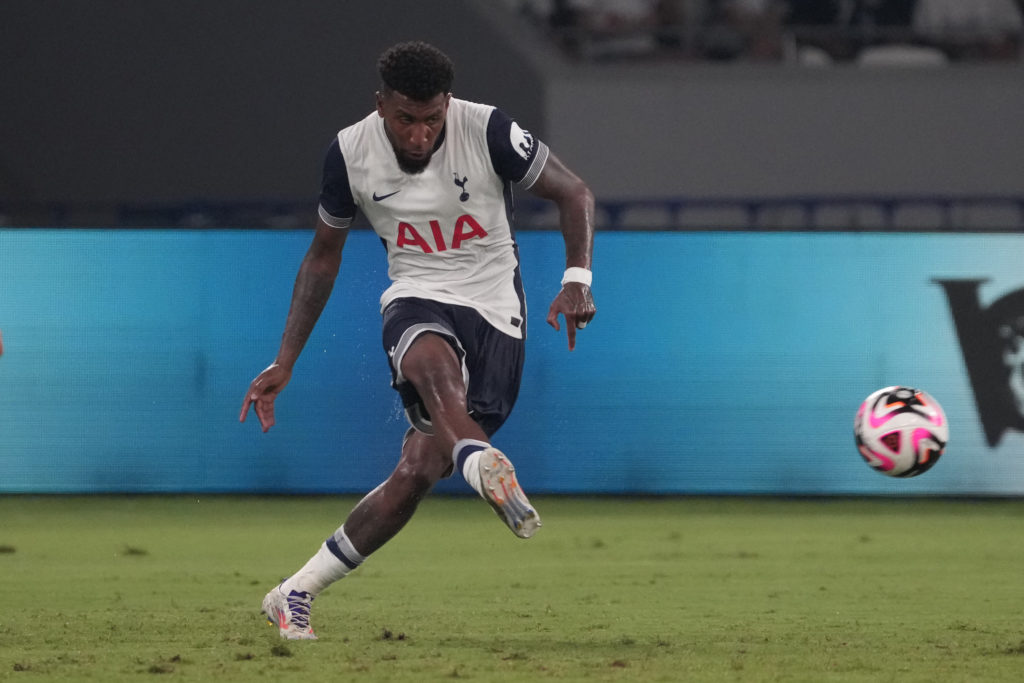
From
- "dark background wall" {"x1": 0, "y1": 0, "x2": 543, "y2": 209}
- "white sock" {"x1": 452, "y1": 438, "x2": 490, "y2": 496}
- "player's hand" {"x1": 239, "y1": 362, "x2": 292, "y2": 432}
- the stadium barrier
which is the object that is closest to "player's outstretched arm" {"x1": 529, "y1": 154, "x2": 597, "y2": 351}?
"white sock" {"x1": 452, "y1": 438, "x2": 490, "y2": 496}

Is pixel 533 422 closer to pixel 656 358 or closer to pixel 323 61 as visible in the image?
pixel 656 358

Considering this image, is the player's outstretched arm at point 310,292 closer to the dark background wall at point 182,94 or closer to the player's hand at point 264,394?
the player's hand at point 264,394

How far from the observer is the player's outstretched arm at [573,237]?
533cm

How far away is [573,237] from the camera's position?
5.66 m

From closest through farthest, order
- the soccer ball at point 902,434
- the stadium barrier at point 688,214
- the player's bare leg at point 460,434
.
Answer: the player's bare leg at point 460,434, the soccer ball at point 902,434, the stadium barrier at point 688,214

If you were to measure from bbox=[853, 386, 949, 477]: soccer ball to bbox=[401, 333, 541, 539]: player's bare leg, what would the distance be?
3.16 meters

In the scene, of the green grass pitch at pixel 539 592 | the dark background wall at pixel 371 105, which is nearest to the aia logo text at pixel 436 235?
→ the green grass pitch at pixel 539 592

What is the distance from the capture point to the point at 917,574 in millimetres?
8273

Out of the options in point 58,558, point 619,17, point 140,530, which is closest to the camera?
point 58,558

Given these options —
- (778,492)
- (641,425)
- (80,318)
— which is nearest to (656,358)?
(641,425)

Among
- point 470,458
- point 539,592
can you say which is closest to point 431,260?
point 470,458

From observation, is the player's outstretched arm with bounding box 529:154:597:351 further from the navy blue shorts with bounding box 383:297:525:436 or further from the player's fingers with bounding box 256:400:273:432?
the player's fingers with bounding box 256:400:273:432

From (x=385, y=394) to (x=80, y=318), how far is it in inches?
90.4

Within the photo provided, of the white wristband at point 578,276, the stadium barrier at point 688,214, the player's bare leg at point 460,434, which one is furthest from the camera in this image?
the stadium barrier at point 688,214
